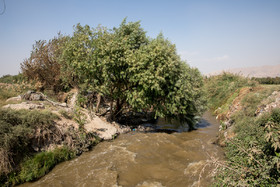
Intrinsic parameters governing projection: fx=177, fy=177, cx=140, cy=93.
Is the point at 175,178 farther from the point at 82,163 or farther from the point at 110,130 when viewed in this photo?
the point at 110,130

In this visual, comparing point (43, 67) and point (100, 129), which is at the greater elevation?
point (43, 67)

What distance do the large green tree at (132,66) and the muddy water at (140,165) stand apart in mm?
2490

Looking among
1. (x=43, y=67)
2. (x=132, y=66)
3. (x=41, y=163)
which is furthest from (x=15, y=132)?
(x=43, y=67)

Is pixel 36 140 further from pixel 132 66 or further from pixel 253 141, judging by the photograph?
pixel 253 141

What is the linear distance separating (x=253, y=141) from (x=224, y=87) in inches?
854

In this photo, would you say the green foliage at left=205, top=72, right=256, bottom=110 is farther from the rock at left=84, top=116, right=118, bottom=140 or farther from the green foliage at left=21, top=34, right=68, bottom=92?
the green foliage at left=21, top=34, right=68, bottom=92

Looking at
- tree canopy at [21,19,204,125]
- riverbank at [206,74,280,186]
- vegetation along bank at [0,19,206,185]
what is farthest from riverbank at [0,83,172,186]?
riverbank at [206,74,280,186]

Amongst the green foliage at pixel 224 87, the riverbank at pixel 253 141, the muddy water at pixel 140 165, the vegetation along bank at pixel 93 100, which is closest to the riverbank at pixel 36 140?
the vegetation along bank at pixel 93 100

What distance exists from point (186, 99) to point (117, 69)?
15.2 ft

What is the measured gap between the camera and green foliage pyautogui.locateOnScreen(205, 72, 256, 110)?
2150 centimetres

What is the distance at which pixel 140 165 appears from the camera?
713cm

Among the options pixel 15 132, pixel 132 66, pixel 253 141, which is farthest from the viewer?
pixel 132 66

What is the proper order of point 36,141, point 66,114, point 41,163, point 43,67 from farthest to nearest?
point 43,67, point 66,114, point 36,141, point 41,163

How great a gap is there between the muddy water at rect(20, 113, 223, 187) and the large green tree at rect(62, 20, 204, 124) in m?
2.49
